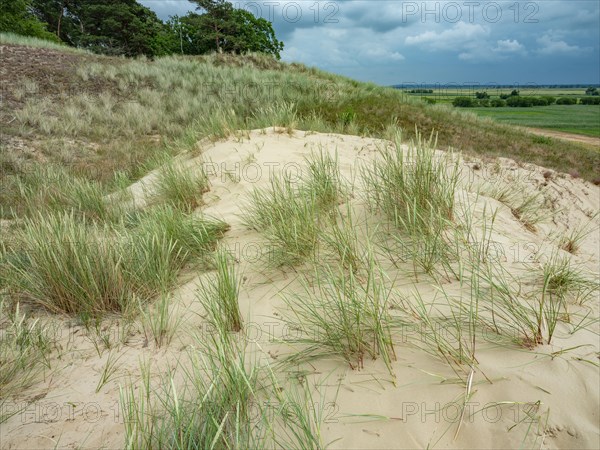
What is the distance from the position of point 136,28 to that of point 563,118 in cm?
3496

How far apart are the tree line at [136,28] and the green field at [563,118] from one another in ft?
58.8

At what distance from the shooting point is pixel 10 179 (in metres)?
5.19

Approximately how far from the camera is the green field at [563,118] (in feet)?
62.3

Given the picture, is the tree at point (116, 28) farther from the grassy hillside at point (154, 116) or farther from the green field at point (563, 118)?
the green field at point (563, 118)

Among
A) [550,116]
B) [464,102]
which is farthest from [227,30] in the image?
[550,116]

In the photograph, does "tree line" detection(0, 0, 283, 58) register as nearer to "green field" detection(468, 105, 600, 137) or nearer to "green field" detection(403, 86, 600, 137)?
"green field" detection(403, 86, 600, 137)

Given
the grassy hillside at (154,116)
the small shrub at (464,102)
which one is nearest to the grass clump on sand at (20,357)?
the grassy hillside at (154,116)

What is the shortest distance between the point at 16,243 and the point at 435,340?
324 centimetres

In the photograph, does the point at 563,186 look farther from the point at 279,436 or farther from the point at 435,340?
the point at 279,436

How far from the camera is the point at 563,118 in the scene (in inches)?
925

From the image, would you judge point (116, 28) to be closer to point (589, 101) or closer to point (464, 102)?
point (464, 102)

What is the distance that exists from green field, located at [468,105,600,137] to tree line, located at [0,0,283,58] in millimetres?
17930

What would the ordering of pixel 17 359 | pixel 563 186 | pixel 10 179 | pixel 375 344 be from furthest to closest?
pixel 563 186
pixel 10 179
pixel 17 359
pixel 375 344

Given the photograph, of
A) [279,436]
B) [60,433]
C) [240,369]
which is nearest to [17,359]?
[60,433]
